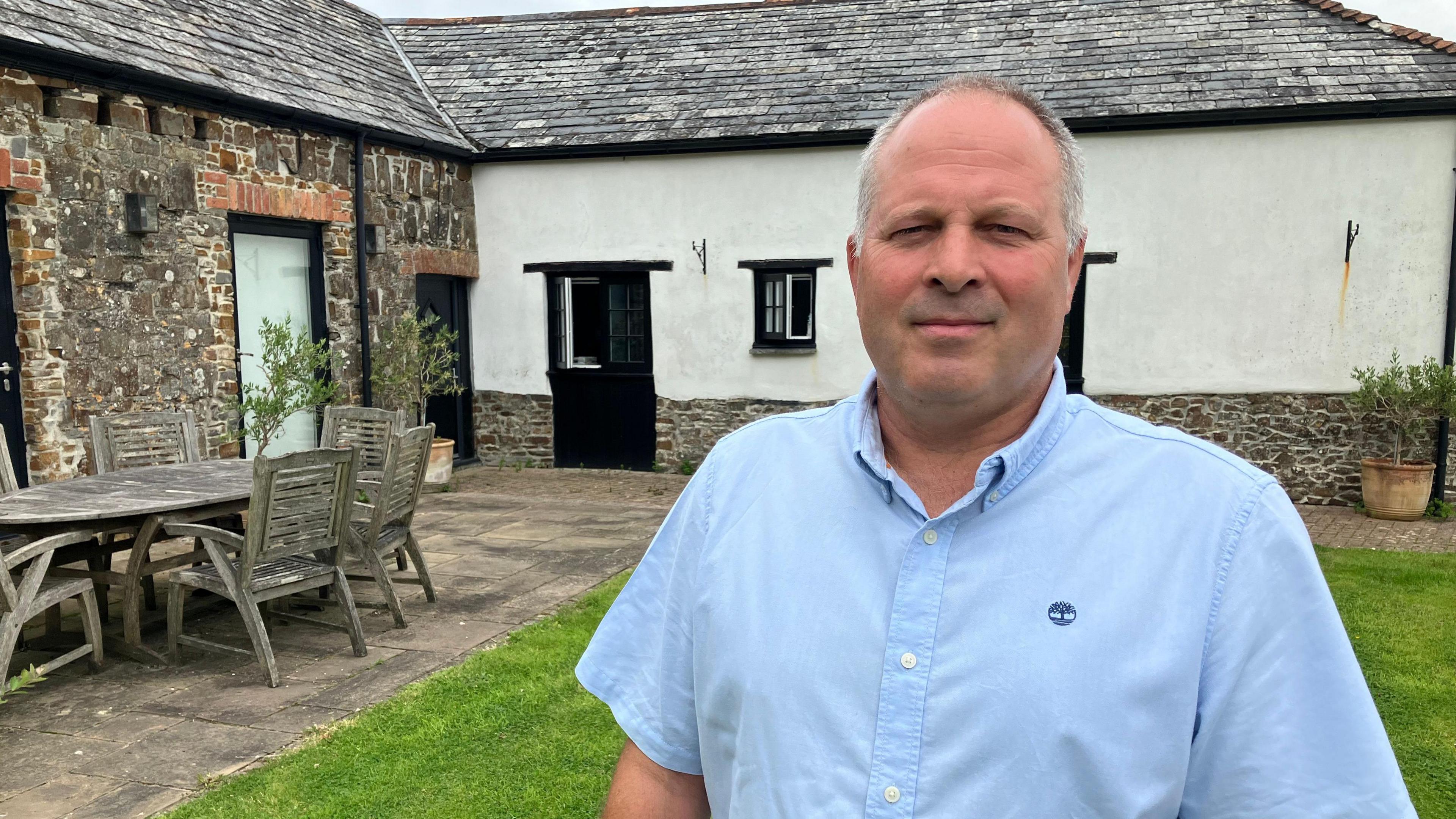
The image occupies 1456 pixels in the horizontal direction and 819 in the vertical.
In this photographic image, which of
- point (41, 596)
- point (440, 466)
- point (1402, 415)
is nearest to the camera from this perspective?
point (41, 596)

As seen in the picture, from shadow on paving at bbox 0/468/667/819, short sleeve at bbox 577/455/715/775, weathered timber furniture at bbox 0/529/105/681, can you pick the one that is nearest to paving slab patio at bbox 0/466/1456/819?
shadow on paving at bbox 0/468/667/819

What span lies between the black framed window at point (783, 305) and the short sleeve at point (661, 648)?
29.6 feet

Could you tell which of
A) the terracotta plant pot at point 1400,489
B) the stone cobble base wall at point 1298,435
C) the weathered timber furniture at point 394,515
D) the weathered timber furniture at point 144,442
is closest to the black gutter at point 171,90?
the weathered timber furniture at point 144,442

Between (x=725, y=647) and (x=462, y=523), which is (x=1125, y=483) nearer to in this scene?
(x=725, y=647)

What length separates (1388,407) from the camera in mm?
8836

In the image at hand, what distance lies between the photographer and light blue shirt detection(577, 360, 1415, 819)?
3.56ft

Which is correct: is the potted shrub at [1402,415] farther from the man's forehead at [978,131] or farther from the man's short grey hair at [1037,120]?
the man's forehead at [978,131]

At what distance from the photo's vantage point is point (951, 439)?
1.35m

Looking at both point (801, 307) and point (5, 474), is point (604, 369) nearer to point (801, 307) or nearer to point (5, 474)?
point (801, 307)

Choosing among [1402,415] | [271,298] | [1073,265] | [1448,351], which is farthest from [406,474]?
[1448,351]

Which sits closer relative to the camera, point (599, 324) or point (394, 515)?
point (394, 515)

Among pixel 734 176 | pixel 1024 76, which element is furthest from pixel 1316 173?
pixel 734 176

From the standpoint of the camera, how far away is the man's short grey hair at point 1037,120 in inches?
51.3

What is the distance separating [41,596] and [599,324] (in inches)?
286
